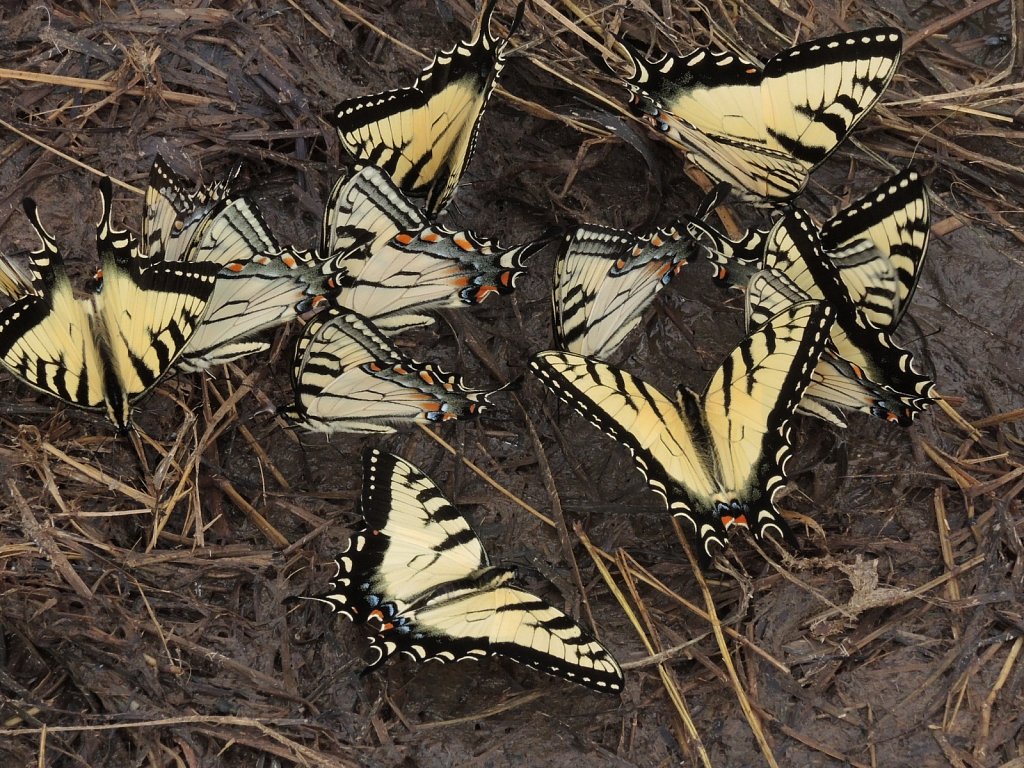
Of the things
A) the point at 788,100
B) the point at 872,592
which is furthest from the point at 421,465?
the point at 788,100

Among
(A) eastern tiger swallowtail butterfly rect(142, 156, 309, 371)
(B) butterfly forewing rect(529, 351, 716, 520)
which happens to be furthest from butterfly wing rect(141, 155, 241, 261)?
(B) butterfly forewing rect(529, 351, 716, 520)

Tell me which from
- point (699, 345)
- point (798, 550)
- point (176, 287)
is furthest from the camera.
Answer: point (699, 345)

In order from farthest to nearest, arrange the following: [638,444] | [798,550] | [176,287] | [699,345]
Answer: [699,345], [798,550], [638,444], [176,287]

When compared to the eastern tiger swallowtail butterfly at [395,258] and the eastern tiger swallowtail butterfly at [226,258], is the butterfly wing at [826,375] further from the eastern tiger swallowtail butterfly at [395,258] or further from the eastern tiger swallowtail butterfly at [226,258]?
the eastern tiger swallowtail butterfly at [226,258]

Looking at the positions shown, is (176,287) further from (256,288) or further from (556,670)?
(556,670)

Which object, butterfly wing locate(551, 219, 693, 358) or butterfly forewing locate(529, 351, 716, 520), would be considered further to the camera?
butterfly wing locate(551, 219, 693, 358)

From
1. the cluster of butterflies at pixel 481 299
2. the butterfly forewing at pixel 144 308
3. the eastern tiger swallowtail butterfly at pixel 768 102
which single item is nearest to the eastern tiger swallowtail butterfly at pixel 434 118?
the cluster of butterflies at pixel 481 299

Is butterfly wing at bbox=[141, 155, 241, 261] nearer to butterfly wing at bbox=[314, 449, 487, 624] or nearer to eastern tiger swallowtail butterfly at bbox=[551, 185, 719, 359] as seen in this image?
butterfly wing at bbox=[314, 449, 487, 624]
